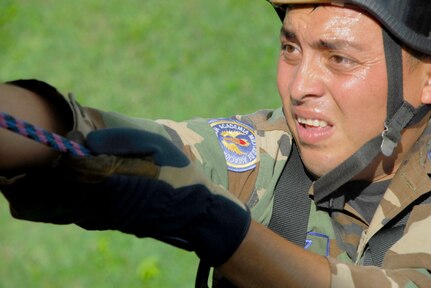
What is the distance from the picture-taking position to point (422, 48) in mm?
4410

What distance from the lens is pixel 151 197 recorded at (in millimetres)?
3156

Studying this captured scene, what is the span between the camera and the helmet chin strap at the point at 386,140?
A: 4340mm

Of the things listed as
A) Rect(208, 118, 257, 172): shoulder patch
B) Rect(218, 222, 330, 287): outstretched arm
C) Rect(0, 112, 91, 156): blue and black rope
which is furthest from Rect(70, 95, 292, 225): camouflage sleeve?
Rect(0, 112, 91, 156): blue and black rope

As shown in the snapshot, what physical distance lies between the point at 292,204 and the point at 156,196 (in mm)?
1253

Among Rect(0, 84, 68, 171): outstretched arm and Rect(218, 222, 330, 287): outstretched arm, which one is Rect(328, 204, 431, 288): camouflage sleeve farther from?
Rect(0, 84, 68, 171): outstretched arm

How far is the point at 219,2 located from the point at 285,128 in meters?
4.44

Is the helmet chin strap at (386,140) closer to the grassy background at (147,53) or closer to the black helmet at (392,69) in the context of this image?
the black helmet at (392,69)

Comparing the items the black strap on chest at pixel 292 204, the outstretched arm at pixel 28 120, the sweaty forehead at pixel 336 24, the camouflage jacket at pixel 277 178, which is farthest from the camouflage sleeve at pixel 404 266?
the outstretched arm at pixel 28 120

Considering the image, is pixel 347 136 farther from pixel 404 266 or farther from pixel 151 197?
pixel 151 197

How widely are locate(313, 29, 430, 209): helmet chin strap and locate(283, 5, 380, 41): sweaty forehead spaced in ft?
0.27

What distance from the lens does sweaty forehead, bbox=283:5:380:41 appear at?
4.27 m

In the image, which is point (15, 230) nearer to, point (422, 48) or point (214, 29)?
point (214, 29)

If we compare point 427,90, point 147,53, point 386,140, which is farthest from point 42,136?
point 147,53

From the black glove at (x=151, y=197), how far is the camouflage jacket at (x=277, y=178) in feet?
2.58
